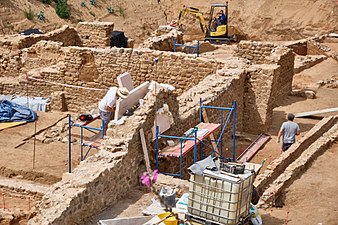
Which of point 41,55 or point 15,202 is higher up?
point 41,55

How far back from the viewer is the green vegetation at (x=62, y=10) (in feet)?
105

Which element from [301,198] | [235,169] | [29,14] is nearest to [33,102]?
[301,198]

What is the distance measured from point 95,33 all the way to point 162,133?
983 centimetres

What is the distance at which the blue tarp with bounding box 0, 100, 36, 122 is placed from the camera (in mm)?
16781

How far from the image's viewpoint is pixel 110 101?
13086 millimetres

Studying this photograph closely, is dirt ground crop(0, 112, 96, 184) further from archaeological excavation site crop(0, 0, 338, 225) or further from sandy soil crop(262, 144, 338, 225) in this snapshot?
sandy soil crop(262, 144, 338, 225)

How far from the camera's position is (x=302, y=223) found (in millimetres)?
10797

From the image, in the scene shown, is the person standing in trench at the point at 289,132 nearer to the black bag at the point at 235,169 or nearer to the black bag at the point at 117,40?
the black bag at the point at 235,169

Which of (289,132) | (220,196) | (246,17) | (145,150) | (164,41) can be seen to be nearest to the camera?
(220,196)

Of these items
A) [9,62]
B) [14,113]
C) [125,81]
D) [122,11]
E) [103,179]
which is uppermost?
[122,11]

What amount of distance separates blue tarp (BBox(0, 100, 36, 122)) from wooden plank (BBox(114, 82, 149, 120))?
482cm

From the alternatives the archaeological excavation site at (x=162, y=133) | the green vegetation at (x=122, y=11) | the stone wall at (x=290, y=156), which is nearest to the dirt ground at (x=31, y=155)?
the archaeological excavation site at (x=162, y=133)

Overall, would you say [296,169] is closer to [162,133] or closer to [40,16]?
[162,133]

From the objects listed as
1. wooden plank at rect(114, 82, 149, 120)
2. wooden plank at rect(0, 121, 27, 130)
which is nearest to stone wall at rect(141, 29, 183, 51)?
wooden plank at rect(0, 121, 27, 130)
